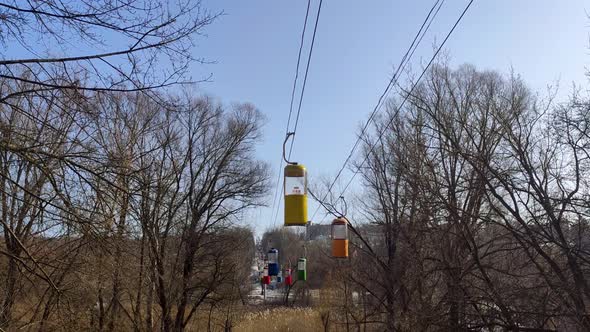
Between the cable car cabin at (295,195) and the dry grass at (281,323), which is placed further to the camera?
the dry grass at (281,323)

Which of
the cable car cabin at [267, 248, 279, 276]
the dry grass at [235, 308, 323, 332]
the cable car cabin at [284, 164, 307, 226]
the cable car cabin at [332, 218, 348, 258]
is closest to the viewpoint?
the cable car cabin at [284, 164, 307, 226]

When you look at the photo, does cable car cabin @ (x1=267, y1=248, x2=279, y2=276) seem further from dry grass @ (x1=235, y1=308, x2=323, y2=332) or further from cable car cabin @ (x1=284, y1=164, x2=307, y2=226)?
cable car cabin @ (x1=284, y1=164, x2=307, y2=226)

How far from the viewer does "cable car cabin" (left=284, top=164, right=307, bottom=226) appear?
8391 millimetres

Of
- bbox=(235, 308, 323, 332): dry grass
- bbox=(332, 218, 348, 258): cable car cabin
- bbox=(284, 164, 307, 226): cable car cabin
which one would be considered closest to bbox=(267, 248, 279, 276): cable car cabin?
bbox=(235, 308, 323, 332): dry grass

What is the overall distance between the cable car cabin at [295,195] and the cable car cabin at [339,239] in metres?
5.02

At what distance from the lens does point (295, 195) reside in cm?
854

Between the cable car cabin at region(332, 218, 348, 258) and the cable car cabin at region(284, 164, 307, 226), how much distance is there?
16.5 feet

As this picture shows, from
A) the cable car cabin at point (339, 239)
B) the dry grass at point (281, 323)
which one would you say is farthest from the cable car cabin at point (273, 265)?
the cable car cabin at point (339, 239)

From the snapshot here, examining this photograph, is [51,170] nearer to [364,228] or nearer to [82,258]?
[82,258]

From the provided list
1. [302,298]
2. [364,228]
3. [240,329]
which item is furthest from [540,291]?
[302,298]

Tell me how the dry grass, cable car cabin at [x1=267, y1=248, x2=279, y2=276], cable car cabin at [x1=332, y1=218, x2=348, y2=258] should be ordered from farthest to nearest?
the dry grass
cable car cabin at [x1=267, y1=248, x2=279, y2=276]
cable car cabin at [x1=332, y1=218, x2=348, y2=258]

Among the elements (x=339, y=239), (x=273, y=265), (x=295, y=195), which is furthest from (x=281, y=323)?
(x=295, y=195)

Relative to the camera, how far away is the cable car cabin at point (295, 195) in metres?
8.39

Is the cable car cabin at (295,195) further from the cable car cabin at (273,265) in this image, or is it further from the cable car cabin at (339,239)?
the cable car cabin at (273,265)
